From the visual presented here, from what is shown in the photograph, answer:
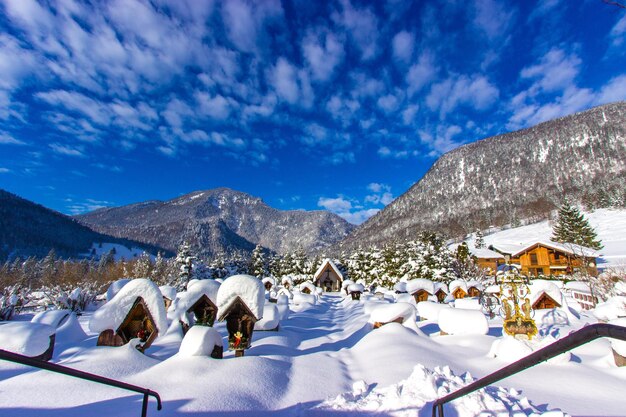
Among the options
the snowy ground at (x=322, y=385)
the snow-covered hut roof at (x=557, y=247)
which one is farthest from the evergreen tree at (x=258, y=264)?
the snow-covered hut roof at (x=557, y=247)

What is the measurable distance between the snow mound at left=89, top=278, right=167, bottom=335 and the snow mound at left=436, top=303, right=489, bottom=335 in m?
12.5

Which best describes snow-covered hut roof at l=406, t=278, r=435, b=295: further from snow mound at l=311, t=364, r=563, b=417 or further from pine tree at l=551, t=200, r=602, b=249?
pine tree at l=551, t=200, r=602, b=249

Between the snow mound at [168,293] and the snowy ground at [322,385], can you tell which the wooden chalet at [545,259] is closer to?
the snowy ground at [322,385]

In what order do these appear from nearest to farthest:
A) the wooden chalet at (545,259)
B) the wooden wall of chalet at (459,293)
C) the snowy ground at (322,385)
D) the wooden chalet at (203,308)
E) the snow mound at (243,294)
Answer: the snowy ground at (322,385) → the snow mound at (243,294) → the wooden chalet at (203,308) → the wooden wall of chalet at (459,293) → the wooden chalet at (545,259)

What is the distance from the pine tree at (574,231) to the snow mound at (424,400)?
61930mm

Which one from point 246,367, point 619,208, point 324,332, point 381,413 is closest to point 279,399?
point 246,367

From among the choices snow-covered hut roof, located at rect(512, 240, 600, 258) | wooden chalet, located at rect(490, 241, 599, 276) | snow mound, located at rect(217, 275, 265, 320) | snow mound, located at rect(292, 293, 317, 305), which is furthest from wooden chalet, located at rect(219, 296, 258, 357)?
snow-covered hut roof, located at rect(512, 240, 600, 258)

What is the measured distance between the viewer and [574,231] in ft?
186

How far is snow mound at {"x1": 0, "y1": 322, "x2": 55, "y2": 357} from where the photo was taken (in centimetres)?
1000

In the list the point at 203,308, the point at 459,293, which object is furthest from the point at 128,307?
the point at 459,293

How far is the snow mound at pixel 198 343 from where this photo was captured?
30.0 feet

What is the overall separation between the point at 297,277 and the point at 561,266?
4173 cm

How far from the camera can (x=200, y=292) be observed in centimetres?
1515

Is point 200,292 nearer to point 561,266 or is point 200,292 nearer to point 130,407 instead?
point 130,407
